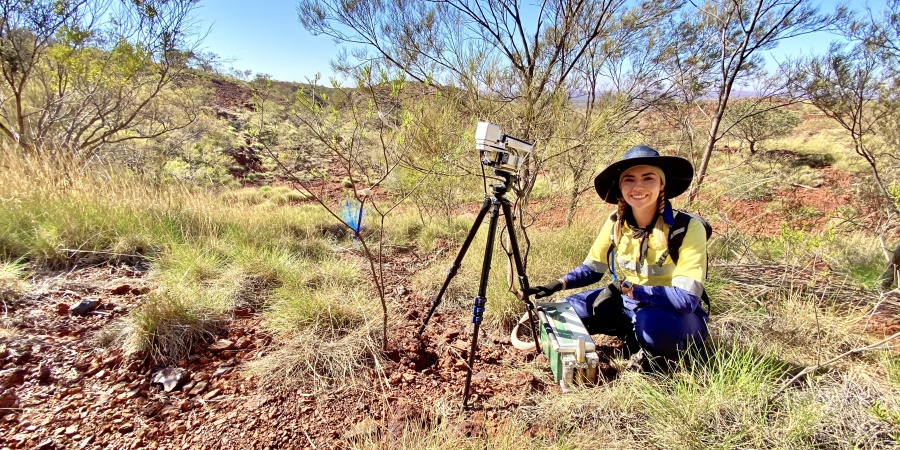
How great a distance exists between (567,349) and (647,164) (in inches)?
38.6

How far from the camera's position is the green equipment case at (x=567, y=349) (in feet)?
5.55

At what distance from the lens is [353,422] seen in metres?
1.60

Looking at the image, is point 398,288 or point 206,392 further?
point 398,288

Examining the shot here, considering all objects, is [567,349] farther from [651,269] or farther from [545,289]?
[651,269]

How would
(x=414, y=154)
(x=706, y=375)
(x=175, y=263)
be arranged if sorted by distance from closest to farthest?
1. (x=706, y=375)
2. (x=175, y=263)
3. (x=414, y=154)

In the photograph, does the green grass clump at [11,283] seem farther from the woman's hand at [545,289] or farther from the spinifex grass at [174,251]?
the woman's hand at [545,289]

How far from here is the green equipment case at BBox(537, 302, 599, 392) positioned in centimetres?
169

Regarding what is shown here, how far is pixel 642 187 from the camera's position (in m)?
1.80

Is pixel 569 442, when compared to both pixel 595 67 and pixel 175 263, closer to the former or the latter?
pixel 175 263

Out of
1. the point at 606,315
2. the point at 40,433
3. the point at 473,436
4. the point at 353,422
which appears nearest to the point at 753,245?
the point at 606,315

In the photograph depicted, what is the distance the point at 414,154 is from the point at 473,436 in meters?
3.76

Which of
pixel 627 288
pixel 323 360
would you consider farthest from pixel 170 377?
pixel 627 288

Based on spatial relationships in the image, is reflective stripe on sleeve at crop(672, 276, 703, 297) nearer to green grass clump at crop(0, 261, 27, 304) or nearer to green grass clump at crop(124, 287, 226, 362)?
green grass clump at crop(124, 287, 226, 362)

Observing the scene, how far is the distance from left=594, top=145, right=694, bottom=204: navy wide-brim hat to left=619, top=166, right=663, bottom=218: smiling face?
3 centimetres
